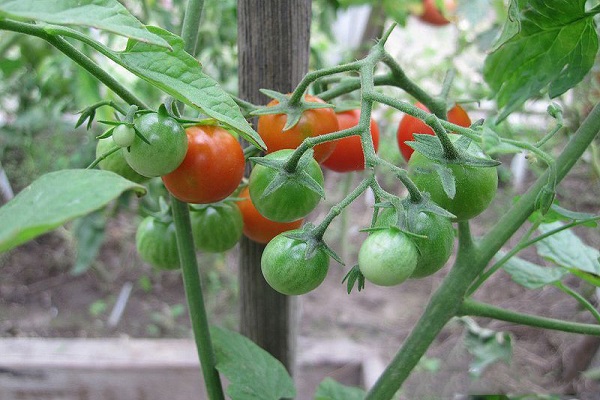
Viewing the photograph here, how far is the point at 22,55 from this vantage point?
1625 millimetres

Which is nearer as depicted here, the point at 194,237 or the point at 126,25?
the point at 126,25

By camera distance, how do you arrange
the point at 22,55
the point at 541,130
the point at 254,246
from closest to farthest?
1. the point at 254,246
2. the point at 22,55
3. the point at 541,130

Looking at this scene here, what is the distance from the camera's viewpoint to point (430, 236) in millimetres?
470

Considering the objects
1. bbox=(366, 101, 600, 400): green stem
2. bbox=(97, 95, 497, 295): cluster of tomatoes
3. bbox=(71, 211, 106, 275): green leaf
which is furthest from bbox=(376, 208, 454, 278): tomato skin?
bbox=(71, 211, 106, 275): green leaf

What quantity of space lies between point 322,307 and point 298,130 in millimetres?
1677

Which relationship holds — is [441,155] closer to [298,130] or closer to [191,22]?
[298,130]

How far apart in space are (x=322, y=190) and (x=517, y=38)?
0.30 meters

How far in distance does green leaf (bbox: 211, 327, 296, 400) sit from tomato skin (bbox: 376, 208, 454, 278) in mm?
317

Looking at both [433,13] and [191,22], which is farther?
[433,13]

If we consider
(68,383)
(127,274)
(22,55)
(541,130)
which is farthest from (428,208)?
(541,130)

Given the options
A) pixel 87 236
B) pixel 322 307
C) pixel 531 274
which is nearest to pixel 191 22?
pixel 531 274

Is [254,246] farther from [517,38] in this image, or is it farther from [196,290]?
[517,38]

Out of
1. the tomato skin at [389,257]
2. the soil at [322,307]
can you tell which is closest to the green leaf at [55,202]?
the tomato skin at [389,257]

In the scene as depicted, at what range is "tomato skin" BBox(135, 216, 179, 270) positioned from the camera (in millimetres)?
688
